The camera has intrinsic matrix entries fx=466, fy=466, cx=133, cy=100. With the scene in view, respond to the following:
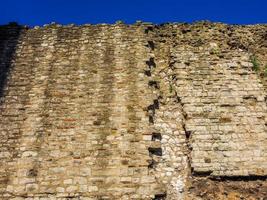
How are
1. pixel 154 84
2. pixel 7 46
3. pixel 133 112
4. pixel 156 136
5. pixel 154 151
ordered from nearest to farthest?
pixel 154 151 → pixel 156 136 → pixel 133 112 → pixel 154 84 → pixel 7 46

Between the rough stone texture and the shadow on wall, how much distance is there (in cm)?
2

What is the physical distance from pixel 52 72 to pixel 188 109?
2798mm

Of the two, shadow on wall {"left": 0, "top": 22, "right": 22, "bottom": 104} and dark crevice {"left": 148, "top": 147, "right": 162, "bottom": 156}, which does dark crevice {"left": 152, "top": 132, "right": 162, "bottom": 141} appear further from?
shadow on wall {"left": 0, "top": 22, "right": 22, "bottom": 104}

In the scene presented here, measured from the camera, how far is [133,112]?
27.7 ft

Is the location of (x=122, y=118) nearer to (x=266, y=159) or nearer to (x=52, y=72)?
(x=52, y=72)

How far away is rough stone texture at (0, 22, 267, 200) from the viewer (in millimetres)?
7535

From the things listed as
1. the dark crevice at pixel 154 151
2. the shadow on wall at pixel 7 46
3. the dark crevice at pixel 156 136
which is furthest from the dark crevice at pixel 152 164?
the shadow on wall at pixel 7 46

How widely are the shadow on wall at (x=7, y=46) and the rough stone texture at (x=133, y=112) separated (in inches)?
0.8

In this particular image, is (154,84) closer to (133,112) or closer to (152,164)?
(133,112)

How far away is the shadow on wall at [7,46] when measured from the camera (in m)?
9.27

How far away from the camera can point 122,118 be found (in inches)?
328

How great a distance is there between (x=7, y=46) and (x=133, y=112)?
3301 mm

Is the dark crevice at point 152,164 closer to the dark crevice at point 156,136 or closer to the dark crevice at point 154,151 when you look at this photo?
the dark crevice at point 154,151

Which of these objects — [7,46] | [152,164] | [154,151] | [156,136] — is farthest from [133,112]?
[7,46]
